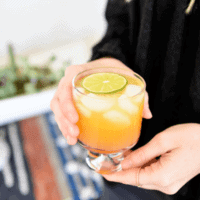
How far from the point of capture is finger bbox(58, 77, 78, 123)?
574mm

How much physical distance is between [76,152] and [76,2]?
1.80 metres

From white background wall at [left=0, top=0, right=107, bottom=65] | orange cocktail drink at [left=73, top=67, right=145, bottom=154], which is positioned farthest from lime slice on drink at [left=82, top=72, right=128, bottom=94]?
white background wall at [left=0, top=0, right=107, bottom=65]

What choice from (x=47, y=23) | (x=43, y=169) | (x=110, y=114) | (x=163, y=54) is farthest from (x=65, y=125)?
(x=47, y=23)

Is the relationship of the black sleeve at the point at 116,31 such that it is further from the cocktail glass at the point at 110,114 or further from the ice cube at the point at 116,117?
the ice cube at the point at 116,117

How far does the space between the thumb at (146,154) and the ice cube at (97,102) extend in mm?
161

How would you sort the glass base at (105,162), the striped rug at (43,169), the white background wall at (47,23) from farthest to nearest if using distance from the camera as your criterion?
the white background wall at (47,23) → the striped rug at (43,169) → the glass base at (105,162)

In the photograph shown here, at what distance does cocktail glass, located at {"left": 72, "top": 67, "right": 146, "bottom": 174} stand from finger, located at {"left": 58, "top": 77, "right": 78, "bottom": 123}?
18mm

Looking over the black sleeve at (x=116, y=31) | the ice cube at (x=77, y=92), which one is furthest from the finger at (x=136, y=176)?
the black sleeve at (x=116, y=31)

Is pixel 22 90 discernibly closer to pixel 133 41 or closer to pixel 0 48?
pixel 0 48

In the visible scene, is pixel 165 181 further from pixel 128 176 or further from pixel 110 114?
pixel 110 114

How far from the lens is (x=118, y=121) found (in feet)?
1.84

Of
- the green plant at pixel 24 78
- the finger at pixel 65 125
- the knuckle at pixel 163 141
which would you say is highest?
the finger at pixel 65 125

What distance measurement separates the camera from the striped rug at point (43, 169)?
4.79 feet

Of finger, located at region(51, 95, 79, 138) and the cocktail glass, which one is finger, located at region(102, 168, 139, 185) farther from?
finger, located at region(51, 95, 79, 138)
